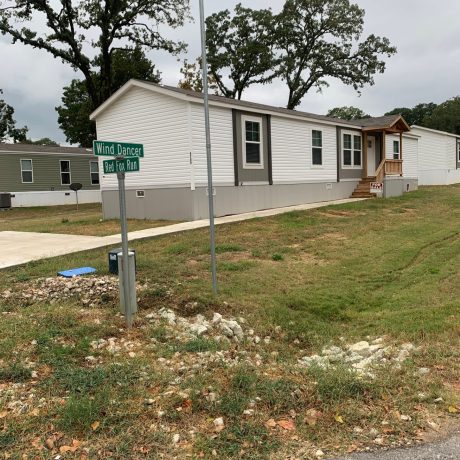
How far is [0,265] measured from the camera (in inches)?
303

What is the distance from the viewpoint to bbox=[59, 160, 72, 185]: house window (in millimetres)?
28312

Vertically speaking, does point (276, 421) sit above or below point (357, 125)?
below

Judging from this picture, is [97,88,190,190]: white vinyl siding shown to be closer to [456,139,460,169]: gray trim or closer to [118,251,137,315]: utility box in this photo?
[118,251,137,315]: utility box

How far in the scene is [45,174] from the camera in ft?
90.1

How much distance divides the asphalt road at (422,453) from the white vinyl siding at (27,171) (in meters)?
27.4

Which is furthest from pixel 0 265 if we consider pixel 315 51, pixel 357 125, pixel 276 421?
pixel 315 51

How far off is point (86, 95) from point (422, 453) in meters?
43.0

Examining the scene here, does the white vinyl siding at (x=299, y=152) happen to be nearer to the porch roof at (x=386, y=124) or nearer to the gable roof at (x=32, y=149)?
the porch roof at (x=386, y=124)

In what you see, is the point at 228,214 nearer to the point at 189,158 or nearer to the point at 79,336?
the point at 189,158

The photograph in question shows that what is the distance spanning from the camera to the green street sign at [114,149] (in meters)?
4.55

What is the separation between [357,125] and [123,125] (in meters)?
11.2

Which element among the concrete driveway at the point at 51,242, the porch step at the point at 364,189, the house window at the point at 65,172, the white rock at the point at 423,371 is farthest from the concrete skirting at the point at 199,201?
the house window at the point at 65,172

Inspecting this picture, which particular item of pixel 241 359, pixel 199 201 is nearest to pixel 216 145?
pixel 199 201

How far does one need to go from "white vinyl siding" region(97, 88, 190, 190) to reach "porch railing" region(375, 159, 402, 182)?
10540 millimetres
